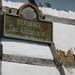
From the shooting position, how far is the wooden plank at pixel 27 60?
9398 millimetres

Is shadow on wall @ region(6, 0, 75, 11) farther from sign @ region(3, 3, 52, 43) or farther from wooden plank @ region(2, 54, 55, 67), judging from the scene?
wooden plank @ region(2, 54, 55, 67)

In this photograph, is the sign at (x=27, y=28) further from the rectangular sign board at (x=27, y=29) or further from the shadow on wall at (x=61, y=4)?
the shadow on wall at (x=61, y=4)

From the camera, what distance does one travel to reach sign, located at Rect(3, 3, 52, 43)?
973 cm

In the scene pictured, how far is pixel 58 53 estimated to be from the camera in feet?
34.6

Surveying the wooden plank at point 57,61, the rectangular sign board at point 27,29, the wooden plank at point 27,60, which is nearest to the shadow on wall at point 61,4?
the rectangular sign board at point 27,29

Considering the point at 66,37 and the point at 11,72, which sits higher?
the point at 66,37

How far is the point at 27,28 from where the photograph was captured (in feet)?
32.8

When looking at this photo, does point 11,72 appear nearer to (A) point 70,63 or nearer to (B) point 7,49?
(B) point 7,49

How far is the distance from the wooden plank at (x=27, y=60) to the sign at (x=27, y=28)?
A: 23.7 inches

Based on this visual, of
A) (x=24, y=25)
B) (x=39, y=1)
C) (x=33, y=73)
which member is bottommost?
(x=33, y=73)

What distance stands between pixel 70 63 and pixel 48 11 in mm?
1845

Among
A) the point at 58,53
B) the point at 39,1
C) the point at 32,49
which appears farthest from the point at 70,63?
the point at 39,1

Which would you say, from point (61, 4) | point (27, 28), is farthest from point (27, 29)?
point (61, 4)

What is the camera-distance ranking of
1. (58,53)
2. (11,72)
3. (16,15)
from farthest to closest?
1. (58,53)
2. (16,15)
3. (11,72)
